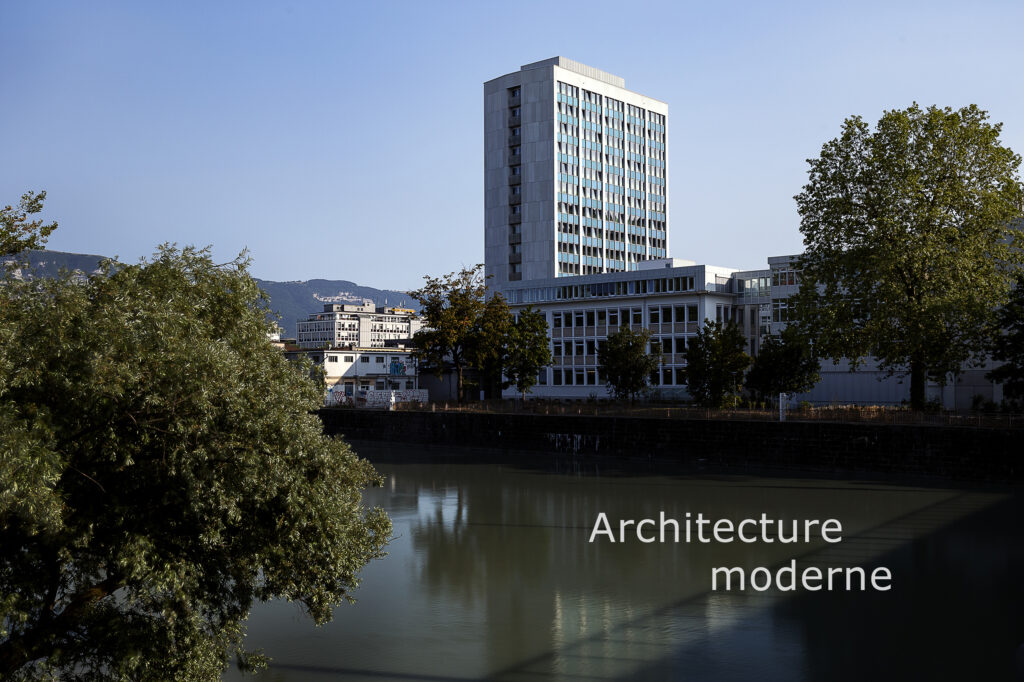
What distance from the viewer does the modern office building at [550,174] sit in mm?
155875

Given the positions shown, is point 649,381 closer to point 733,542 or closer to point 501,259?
point 733,542

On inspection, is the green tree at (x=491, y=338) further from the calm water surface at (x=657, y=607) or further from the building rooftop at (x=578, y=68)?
the building rooftop at (x=578, y=68)

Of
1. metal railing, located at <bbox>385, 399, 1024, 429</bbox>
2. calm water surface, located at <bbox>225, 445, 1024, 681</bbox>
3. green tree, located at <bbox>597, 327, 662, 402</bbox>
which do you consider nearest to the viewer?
calm water surface, located at <bbox>225, 445, 1024, 681</bbox>

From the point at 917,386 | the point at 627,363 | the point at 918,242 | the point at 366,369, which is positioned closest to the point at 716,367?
the point at 627,363

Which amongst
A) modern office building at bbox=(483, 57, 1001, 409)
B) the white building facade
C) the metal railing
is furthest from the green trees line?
the white building facade

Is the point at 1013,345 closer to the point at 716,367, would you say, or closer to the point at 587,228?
the point at 716,367

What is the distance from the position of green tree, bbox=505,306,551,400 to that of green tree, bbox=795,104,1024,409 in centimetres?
2989

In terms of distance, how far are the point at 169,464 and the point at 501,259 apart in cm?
14539

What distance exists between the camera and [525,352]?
3091 inches

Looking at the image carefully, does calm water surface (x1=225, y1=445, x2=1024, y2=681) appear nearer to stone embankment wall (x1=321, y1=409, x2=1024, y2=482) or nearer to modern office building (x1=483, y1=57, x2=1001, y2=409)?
stone embankment wall (x1=321, y1=409, x2=1024, y2=482)

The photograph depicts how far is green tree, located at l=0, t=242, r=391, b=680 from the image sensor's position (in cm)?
1312

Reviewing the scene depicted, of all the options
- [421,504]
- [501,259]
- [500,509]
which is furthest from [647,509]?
[501,259]

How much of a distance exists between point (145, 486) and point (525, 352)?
64823mm

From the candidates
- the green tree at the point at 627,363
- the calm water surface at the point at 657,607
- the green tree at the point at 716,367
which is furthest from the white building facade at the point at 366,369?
the calm water surface at the point at 657,607
